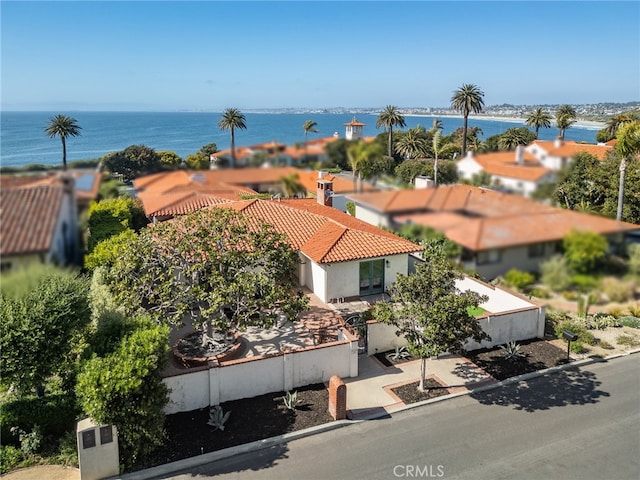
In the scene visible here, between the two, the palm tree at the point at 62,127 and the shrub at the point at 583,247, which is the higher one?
the palm tree at the point at 62,127

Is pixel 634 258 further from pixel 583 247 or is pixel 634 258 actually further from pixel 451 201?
pixel 451 201

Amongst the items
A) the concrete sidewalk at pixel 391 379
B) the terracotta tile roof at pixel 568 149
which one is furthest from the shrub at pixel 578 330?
the terracotta tile roof at pixel 568 149

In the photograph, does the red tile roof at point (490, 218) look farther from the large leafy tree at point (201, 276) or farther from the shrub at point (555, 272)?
the large leafy tree at point (201, 276)

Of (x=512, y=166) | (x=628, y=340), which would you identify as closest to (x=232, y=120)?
(x=512, y=166)

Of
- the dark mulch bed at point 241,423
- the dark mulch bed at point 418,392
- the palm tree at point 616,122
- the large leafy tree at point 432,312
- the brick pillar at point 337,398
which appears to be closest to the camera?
the palm tree at point 616,122

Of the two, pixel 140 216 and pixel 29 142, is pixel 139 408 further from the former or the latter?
pixel 29 142

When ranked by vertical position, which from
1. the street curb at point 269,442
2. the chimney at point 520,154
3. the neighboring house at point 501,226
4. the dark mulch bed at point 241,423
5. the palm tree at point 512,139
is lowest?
the street curb at point 269,442

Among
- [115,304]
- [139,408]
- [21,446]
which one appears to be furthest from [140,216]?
[21,446]

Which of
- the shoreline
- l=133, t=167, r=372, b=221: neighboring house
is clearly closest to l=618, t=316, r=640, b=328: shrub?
the shoreline

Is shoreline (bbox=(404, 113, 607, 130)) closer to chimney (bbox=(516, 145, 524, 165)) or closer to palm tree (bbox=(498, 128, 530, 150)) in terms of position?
palm tree (bbox=(498, 128, 530, 150))
